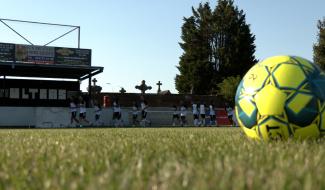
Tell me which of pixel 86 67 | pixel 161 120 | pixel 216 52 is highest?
pixel 216 52

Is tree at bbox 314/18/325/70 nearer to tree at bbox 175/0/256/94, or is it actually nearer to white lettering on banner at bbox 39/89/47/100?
tree at bbox 175/0/256/94

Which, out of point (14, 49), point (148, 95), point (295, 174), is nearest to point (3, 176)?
point (295, 174)

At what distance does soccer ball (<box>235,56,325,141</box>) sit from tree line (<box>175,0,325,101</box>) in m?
51.2

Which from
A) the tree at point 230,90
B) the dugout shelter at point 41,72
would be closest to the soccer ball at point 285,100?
the dugout shelter at point 41,72

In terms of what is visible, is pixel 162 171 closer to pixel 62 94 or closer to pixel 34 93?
pixel 34 93

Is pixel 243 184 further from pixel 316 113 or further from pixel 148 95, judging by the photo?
pixel 148 95

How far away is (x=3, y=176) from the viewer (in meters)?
3.29

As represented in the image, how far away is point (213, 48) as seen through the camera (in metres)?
63.4

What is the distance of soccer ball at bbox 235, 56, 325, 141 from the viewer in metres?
5.92

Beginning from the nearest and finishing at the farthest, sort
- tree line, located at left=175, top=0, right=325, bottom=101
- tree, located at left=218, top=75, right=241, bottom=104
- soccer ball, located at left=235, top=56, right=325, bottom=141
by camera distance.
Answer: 1. soccer ball, located at left=235, top=56, right=325, bottom=141
2. tree, located at left=218, top=75, right=241, bottom=104
3. tree line, located at left=175, top=0, right=325, bottom=101

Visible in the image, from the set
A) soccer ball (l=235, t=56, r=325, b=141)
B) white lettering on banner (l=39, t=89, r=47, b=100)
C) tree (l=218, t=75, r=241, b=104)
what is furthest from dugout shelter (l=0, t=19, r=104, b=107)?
soccer ball (l=235, t=56, r=325, b=141)

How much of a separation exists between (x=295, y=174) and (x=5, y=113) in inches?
1076

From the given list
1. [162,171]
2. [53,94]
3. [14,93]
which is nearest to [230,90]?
[53,94]

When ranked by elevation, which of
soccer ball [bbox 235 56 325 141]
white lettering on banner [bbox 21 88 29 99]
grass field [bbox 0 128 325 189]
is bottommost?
grass field [bbox 0 128 325 189]
